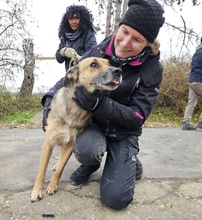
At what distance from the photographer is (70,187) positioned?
8.57 ft

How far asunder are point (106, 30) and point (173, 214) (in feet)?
28.5

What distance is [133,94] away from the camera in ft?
8.72

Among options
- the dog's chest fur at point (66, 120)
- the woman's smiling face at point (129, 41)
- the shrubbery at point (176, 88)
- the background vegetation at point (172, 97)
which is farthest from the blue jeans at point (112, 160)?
the shrubbery at point (176, 88)

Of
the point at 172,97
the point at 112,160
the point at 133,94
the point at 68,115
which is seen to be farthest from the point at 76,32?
the point at 172,97

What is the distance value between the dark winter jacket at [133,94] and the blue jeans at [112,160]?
12 cm

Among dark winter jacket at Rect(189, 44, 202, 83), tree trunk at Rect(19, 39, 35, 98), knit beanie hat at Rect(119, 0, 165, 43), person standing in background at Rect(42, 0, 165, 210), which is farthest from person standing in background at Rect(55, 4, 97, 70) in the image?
tree trunk at Rect(19, 39, 35, 98)

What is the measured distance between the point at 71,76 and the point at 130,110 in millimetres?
718

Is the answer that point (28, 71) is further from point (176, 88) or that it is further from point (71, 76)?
point (71, 76)

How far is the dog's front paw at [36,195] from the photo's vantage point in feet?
7.60

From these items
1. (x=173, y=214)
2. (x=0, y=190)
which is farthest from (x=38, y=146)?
(x=173, y=214)

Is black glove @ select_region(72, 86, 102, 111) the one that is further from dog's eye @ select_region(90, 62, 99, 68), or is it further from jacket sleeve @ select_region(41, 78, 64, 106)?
jacket sleeve @ select_region(41, 78, 64, 106)

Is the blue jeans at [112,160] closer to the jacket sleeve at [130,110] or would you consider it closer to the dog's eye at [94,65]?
the jacket sleeve at [130,110]

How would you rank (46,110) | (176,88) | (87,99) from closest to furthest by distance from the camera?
1. (87,99)
2. (46,110)
3. (176,88)

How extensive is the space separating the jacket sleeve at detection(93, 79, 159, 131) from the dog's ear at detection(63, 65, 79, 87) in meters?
0.47
